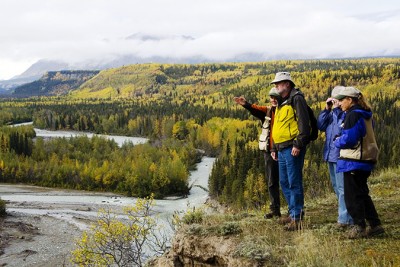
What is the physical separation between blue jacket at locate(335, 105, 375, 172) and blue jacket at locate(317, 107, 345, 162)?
649mm

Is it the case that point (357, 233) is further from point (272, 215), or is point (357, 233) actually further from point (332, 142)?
point (272, 215)

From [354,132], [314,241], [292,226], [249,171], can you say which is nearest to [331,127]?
[354,132]

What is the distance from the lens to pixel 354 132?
715 cm

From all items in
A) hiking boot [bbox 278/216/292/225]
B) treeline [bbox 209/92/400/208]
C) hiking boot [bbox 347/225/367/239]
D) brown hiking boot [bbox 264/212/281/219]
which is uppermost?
hiking boot [bbox 347/225/367/239]

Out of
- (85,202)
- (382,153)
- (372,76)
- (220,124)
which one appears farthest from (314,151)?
(372,76)

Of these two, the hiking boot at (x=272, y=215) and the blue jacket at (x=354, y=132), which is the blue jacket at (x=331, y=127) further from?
the hiking boot at (x=272, y=215)

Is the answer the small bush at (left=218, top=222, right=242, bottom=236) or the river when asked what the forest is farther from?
the small bush at (left=218, top=222, right=242, bottom=236)

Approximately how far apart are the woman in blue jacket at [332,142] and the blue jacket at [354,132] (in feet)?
1.93

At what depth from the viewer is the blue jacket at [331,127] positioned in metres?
8.09

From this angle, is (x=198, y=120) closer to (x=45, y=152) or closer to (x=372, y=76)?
(x=45, y=152)

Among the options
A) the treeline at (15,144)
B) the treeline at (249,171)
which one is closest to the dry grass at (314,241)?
the treeline at (249,171)

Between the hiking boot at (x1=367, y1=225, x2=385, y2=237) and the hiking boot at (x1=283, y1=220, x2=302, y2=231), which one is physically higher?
the hiking boot at (x1=367, y1=225, x2=385, y2=237)

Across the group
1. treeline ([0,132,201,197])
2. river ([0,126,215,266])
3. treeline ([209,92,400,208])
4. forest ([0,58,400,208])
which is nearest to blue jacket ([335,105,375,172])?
forest ([0,58,400,208])

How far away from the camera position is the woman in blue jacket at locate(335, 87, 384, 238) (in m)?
7.21
